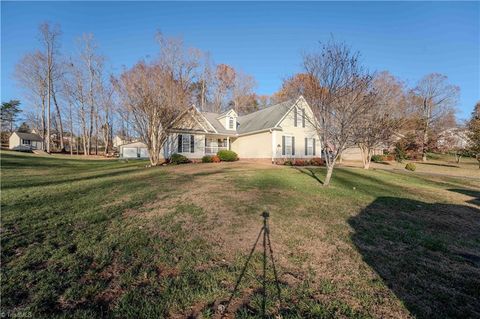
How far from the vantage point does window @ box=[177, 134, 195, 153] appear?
2245 cm

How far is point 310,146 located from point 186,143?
491 inches

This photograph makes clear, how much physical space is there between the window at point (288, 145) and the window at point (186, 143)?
8.76 meters

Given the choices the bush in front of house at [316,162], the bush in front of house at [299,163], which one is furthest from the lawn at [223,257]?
the bush in front of house at [316,162]

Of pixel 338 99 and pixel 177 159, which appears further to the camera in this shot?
pixel 177 159

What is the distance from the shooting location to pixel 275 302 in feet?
9.42

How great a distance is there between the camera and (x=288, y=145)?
23.1m

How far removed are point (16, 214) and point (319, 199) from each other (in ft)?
27.0

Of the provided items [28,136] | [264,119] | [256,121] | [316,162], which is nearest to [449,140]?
[316,162]

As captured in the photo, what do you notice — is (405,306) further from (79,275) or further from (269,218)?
(79,275)

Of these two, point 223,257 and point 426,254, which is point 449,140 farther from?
point 223,257

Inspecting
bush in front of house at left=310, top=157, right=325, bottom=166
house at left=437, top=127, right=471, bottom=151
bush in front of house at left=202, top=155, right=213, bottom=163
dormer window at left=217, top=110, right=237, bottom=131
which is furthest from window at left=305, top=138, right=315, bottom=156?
house at left=437, top=127, right=471, bottom=151

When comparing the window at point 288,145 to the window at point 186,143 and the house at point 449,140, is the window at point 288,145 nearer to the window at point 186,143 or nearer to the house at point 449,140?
the window at point 186,143

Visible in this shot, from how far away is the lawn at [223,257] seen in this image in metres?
2.80

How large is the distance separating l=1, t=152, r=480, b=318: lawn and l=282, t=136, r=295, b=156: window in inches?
610
